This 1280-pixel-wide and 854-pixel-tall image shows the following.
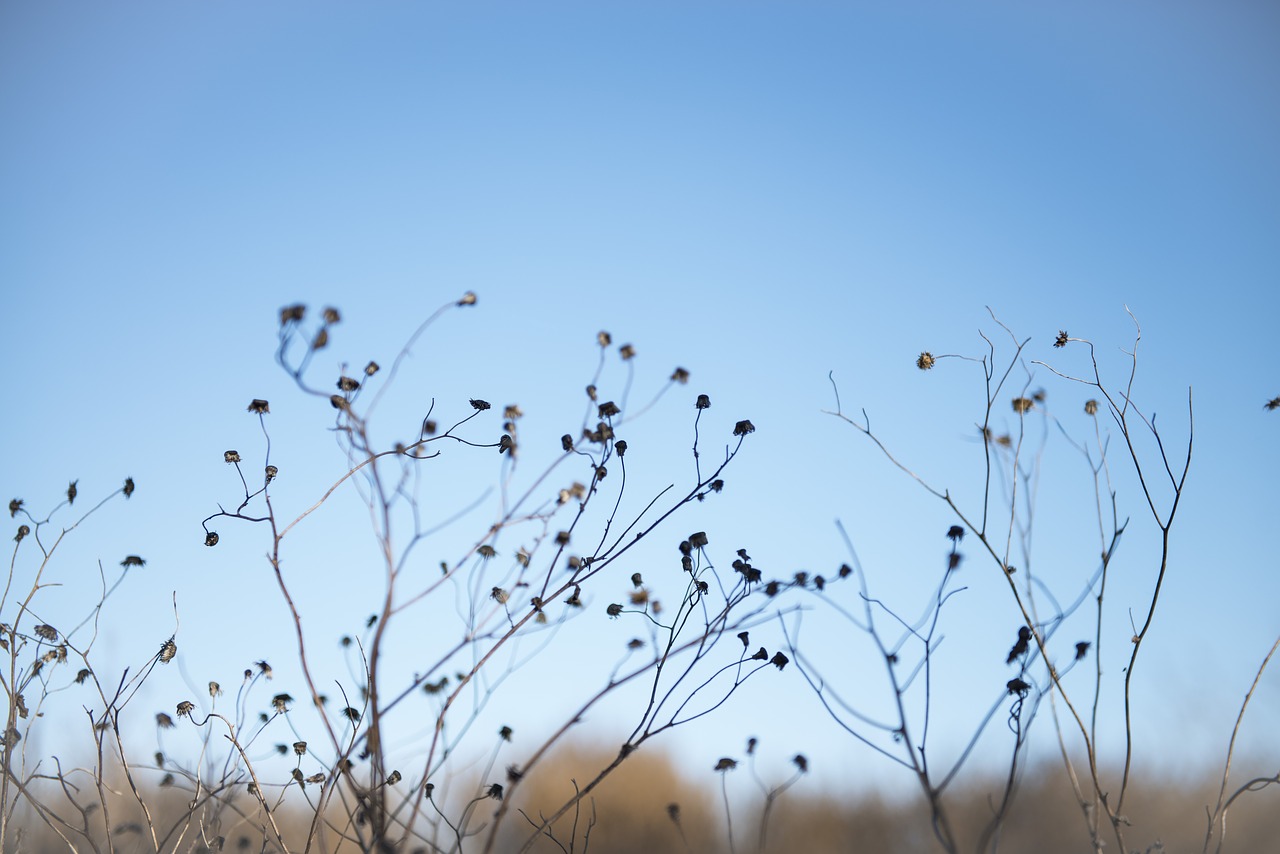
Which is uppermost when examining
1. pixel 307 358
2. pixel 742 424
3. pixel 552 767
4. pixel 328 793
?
pixel 552 767

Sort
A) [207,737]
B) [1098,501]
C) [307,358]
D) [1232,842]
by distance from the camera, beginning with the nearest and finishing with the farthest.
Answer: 1. [307,358]
2. [1098,501]
3. [207,737]
4. [1232,842]

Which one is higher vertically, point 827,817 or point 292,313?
point 827,817

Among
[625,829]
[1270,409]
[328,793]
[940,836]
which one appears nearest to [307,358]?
[328,793]

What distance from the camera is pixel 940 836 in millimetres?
2137

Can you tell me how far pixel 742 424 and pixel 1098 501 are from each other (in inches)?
42.0

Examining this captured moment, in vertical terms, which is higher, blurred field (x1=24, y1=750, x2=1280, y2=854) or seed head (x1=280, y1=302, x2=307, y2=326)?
blurred field (x1=24, y1=750, x2=1280, y2=854)

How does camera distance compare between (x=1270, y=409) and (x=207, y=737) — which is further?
(x=207, y=737)

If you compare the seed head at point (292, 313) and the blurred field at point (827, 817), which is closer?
the seed head at point (292, 313)

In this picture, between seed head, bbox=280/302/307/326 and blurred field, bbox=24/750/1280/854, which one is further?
blurred field, bbox=24/750/1280/854

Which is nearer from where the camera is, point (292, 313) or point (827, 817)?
point (292, 313)

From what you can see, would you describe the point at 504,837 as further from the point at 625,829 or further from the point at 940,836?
the point at 940,836

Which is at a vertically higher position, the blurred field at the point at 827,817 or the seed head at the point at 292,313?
the blurred field at the point at 827,817

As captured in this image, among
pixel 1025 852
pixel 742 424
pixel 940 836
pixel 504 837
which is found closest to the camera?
pixel 940 836

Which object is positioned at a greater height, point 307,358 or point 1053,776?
point 1053,776
